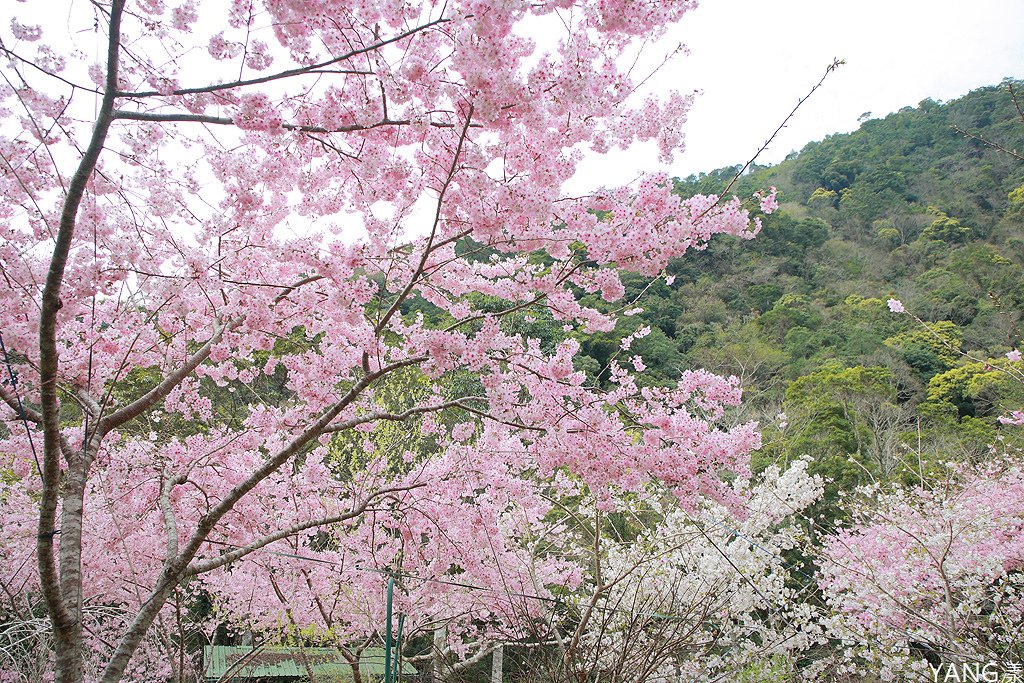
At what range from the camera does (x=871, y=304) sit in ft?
67.0

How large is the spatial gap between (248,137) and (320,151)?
1.36 feet

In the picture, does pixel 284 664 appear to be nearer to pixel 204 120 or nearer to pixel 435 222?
pixel 435 222

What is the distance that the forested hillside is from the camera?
14.7m

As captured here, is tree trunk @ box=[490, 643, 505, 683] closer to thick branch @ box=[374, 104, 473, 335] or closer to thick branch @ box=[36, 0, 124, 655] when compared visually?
thick branch @ box=[374, 104, 473, 335]

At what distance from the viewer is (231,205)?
3.51m

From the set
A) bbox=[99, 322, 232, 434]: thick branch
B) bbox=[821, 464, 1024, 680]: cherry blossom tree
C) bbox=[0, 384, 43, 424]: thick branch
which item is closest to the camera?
bbox=[0, 384, 43, 424]: thick branch

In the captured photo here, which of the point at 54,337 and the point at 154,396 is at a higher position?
the point at 54,337

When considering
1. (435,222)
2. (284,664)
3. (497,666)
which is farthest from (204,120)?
(284,664)

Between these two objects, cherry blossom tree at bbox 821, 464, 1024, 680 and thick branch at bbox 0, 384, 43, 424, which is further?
cherry blossom tree at bbox 821, 464, 1024, 680

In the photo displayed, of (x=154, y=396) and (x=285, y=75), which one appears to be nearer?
(x=285, y=75)

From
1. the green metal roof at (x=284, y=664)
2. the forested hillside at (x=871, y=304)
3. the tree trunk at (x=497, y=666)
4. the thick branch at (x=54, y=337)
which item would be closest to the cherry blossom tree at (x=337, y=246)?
the thick branch at (x=54, y=337)

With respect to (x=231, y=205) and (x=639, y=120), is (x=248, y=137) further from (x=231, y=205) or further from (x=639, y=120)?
(x=639, y=120)

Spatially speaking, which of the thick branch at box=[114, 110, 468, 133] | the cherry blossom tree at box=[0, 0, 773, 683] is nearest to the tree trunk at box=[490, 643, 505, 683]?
the cherry blossom tree at box=[0, 0, 773, 683]

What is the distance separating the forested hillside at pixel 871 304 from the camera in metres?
14.7
